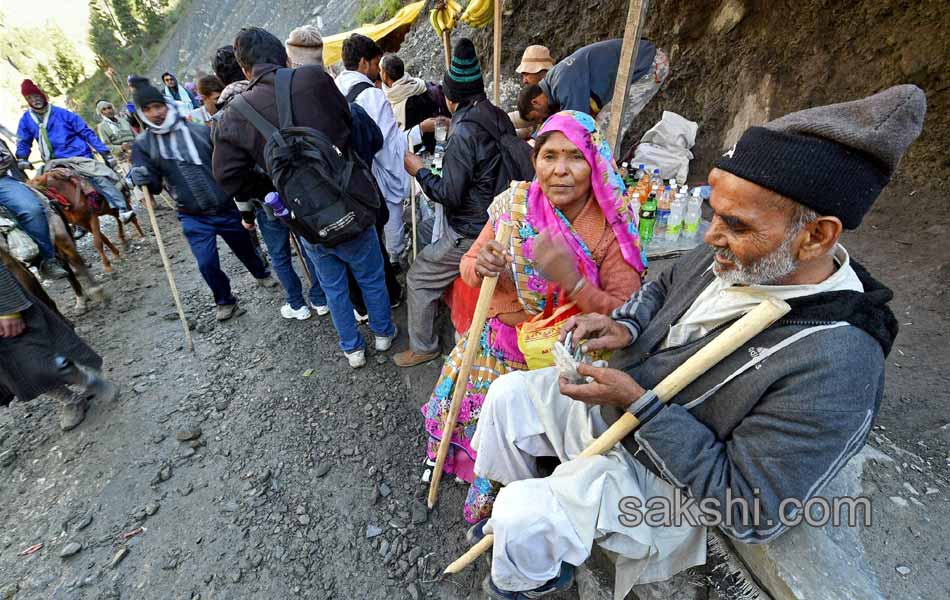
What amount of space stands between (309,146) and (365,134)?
0.99 m

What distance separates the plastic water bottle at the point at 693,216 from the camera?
151 inches

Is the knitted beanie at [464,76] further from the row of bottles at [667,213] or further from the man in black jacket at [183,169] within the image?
the man in black jacket at [183,169]

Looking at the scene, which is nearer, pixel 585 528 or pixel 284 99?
pixel 585 528

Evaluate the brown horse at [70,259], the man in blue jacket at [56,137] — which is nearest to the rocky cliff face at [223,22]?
the man in blue jacket at [56,137]

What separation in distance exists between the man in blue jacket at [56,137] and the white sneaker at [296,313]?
4593 mm

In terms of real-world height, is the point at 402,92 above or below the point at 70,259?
above

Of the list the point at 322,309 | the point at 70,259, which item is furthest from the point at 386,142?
the point at 70,259

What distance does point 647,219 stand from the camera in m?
3.80

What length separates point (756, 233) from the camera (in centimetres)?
134

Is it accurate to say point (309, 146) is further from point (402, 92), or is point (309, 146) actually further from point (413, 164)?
point (402, 92)

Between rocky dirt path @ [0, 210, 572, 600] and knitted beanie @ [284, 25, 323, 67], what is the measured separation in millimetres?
2818

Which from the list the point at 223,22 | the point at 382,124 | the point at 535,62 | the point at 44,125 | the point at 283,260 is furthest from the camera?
the point at 223,22

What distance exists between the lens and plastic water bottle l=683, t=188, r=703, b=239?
3846 mm

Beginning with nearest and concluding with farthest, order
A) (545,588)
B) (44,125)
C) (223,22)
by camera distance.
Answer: (545,588), (44,125), (223,22)
